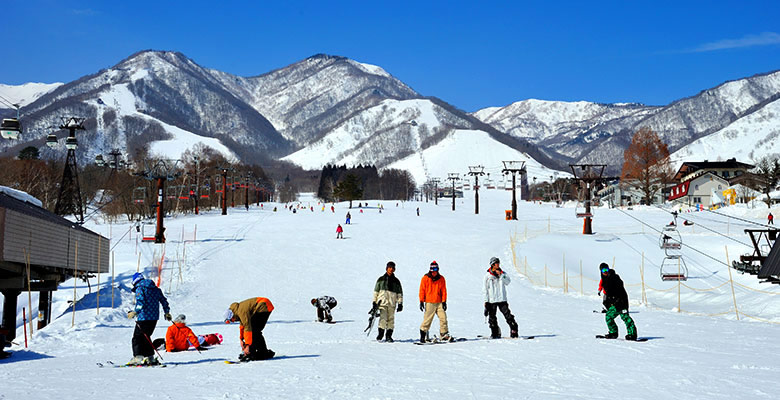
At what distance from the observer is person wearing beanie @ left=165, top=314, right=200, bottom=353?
519 inches

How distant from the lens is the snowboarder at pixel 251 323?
36.4 feet

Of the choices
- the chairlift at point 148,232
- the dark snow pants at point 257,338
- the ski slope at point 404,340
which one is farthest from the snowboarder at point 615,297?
the chairlift at point 148,232

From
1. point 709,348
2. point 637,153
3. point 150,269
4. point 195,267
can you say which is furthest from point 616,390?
point 637,153

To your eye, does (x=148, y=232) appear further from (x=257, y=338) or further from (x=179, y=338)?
(x=257, y=338)

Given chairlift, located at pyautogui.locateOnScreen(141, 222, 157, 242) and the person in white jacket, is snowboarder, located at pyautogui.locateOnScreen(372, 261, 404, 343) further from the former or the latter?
chairlift, located at pyautogui.locateOnScreen(141, 222, 157, 242)

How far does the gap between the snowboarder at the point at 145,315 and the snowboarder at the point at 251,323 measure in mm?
1205

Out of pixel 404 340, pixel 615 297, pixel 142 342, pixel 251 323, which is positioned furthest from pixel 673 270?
pixel 142 342

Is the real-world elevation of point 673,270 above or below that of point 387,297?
below

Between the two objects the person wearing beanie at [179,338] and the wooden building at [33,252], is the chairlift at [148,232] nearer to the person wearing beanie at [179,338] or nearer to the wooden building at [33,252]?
the wooden building at [33,252]

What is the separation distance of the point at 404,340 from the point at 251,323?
456 centimetres

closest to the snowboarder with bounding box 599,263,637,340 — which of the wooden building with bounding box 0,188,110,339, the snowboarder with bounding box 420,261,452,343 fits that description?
the snowboarder with bounding box 420,261,452,343

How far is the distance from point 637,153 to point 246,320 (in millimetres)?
92767

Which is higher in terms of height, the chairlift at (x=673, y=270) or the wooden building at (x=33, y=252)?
the wooden building at (x=33, y=252)

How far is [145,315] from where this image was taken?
1131 cm
